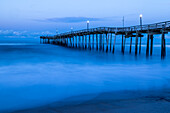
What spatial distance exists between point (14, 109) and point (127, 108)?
11.7 ft

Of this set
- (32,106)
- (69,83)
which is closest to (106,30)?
(69,83)

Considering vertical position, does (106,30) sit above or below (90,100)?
above

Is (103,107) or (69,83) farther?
(69,83)

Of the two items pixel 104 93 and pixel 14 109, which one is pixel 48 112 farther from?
pixel 104 93

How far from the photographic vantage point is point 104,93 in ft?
28.3

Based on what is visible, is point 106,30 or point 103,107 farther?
point 106,30

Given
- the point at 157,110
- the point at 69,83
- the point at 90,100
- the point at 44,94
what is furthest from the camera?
the point at 69,83

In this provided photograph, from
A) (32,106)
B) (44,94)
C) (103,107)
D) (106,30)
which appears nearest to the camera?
(103,107)

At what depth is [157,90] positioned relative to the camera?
886 cm

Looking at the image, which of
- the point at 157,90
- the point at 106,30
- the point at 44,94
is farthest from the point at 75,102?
the point at 106,30

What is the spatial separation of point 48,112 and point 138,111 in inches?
102

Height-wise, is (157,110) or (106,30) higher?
(106,30)

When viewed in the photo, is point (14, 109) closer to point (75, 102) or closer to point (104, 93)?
point (75, 102)

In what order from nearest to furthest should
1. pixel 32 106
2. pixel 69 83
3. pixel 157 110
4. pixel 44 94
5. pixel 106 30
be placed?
pixel 157 110 → pixel 32 106 → pixel 44 94 → pixel 69 83 → pixel 106 30
